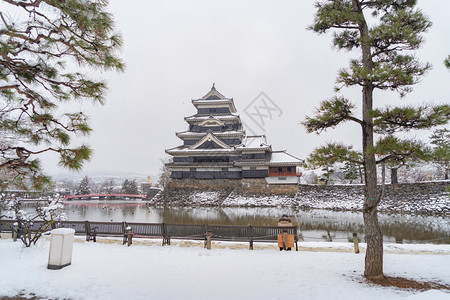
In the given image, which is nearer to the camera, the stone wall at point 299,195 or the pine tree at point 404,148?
the pine tree at point 404,148

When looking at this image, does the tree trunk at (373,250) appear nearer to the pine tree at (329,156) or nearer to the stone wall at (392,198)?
the pine tree at (329,156)

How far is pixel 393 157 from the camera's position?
16.5 feet

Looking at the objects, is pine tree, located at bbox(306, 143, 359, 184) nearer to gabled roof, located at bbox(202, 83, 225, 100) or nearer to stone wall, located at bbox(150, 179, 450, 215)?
stone wall, located at bbox(150, 179, 450, 215)

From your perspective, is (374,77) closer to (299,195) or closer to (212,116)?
(299,195)

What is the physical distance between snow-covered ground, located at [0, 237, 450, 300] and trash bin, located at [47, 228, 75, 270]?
18 centimetres

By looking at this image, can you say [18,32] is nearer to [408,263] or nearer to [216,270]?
[216,270]

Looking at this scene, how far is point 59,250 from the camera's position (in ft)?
17.7

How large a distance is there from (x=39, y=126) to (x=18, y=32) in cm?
Answer: 122

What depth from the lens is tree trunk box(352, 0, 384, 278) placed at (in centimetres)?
508

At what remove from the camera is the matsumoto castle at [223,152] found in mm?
27094

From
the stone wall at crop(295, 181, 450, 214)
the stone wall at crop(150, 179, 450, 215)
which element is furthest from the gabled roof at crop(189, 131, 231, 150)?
the stone wall at crop(295, 181, 450, 214)

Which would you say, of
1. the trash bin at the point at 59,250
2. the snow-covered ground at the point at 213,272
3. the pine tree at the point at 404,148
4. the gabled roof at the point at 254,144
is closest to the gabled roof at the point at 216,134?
the gabled roof at the point at 254,144

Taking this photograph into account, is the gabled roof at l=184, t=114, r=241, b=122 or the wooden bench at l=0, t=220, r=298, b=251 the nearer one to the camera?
the wooden bench at l=0, t=220, r=298, b=251

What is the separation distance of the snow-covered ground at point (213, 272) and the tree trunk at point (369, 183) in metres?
0.51
